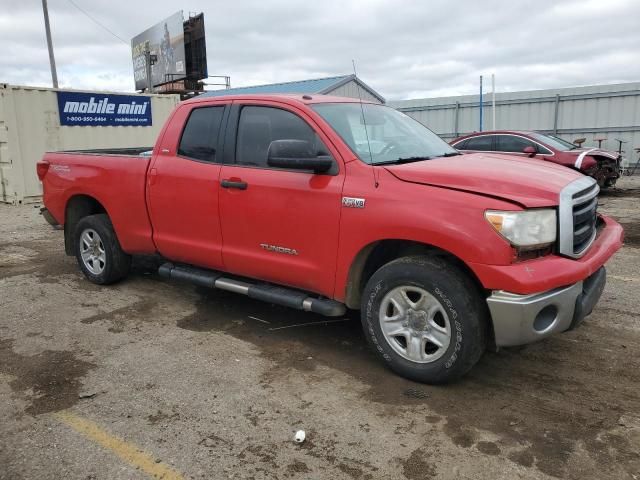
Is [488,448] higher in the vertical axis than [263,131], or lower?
lower

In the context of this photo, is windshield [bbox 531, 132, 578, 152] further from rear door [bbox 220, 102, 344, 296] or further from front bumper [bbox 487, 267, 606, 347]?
front bumper [bbox 487, 267, 606, 347]

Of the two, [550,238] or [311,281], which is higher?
[550,238]

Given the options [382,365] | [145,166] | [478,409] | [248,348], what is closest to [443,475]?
[478,409]

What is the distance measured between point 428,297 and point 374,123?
162 cm

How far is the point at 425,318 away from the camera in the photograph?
343 cm

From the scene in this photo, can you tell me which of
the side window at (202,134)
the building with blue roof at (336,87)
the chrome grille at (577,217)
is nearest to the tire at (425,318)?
the chrome grille at (577,217)

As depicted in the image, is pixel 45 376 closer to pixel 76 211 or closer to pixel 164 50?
pixel 76 211

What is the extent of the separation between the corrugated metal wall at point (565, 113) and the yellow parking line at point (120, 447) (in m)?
18.1

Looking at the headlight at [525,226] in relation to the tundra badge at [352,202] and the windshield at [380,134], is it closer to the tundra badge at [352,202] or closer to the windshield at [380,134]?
the tundra badge at [352,202]

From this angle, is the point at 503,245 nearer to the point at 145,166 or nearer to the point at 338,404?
the point at 338,404

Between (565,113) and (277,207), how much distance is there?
681 inches

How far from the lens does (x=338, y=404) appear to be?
3320mm

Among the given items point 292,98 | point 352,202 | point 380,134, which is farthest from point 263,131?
point 352,202

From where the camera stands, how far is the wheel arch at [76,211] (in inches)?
232
